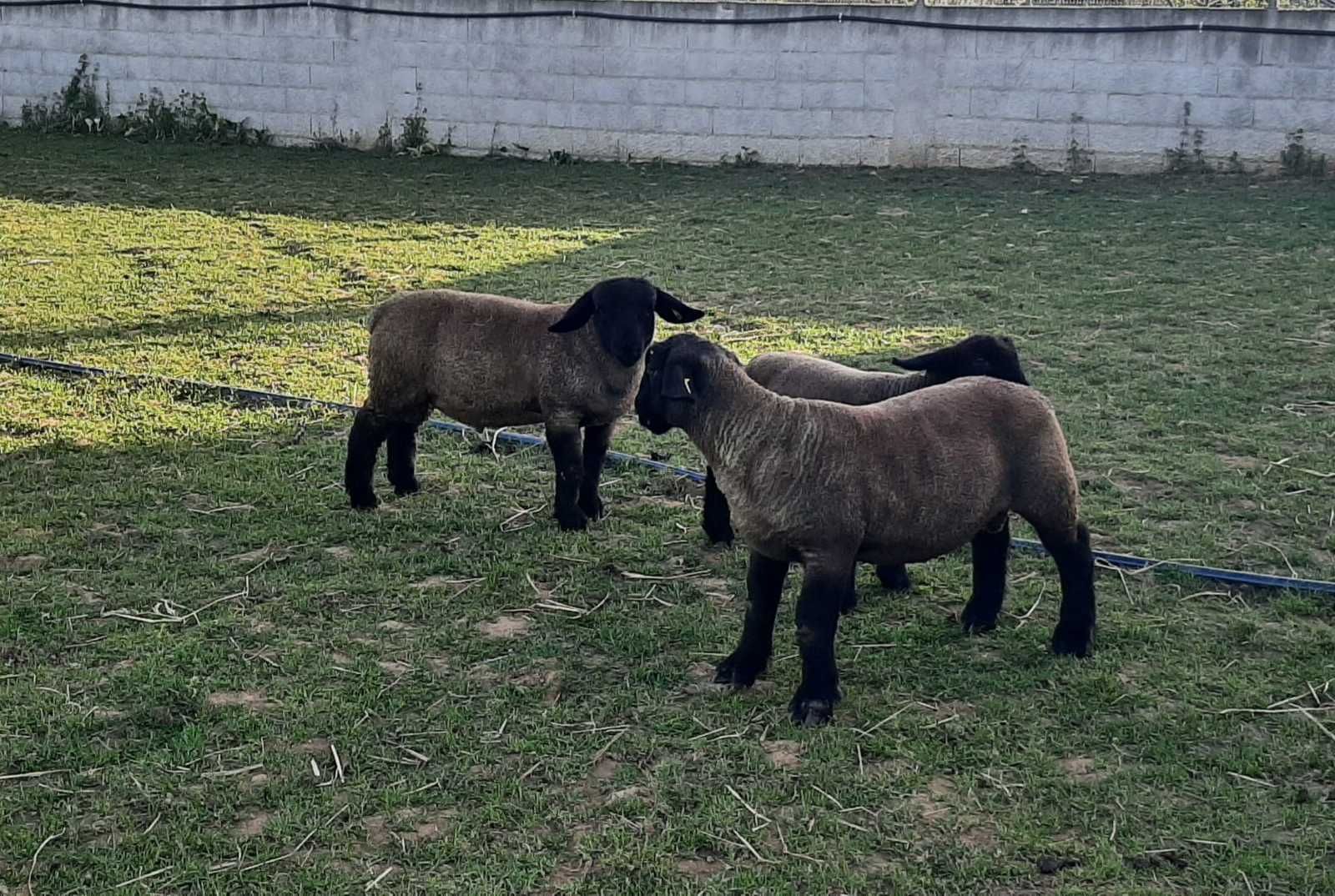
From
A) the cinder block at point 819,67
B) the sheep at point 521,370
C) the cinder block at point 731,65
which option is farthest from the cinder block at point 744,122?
the sheep at point 521,370

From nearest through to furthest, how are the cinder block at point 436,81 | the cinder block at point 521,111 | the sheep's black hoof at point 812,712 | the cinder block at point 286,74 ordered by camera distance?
the sheep's black hoof at point 812,712, the cinder block at point 521,111, the cinder block at point 436,81, the cinder block at point 286,74

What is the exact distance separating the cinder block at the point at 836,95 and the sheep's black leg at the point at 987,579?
1353cm

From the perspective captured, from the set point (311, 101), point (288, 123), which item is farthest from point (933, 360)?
point (288, 123)

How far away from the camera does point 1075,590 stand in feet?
20.0

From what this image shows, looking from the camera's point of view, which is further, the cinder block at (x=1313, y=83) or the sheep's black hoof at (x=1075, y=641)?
the cinder block at (x=1313, y=83)

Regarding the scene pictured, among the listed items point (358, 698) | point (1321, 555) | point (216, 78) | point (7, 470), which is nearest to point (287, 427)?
point (7, 470)

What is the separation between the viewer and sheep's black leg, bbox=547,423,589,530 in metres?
7.62

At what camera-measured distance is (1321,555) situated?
7.18 meters

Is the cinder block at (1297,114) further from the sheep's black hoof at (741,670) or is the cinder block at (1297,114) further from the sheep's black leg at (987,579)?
the sheep's black hoof at (741,670)

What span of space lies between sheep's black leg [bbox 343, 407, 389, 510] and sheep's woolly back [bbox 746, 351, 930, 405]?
2.02 meters

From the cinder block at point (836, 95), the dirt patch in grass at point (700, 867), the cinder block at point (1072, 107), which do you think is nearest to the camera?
the dirt patch in grass at point (700, 867)

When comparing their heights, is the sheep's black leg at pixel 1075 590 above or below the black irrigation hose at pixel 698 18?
below

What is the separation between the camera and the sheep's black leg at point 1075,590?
6.09 m

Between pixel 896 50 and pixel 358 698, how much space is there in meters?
14.9
